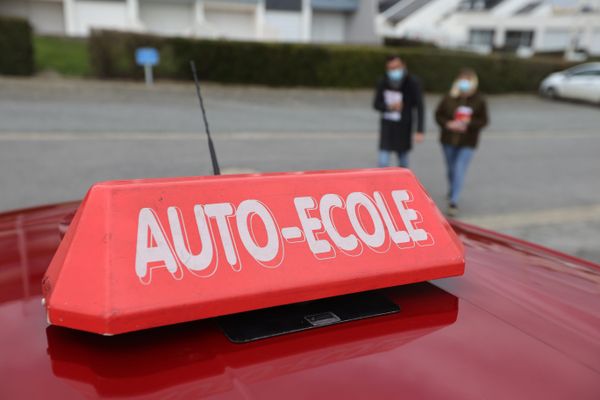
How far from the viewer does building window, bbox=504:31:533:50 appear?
52750 mm

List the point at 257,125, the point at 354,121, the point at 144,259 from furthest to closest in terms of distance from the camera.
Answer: the point at 354,121, the point at 257,125, the point at 144,259

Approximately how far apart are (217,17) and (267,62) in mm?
19934

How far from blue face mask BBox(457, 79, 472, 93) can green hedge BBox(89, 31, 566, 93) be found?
36.8ft

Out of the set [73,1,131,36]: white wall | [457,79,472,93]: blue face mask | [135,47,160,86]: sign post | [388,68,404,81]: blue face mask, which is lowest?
[457,79,472,93]: blue face mask

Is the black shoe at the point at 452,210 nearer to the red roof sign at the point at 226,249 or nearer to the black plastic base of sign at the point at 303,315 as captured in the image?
the red roof sign at the point at 226,249

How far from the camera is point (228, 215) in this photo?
1.20 meters

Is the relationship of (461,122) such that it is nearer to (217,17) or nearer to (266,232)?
(266,232)

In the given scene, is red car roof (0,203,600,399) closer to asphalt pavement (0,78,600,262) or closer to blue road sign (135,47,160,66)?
asphalt pavement (0,78,600,262)

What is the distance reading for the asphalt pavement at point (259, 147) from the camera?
6.14m

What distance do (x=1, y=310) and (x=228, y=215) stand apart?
22.8 inches

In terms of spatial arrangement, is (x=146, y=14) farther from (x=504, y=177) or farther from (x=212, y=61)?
(x=504, y=177)

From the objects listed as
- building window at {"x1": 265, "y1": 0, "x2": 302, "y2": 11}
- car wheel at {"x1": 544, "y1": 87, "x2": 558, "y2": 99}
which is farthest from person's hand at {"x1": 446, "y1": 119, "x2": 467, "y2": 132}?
building window at {"x1": 265, "y1": 0, "x2": 302, "y2": 11}

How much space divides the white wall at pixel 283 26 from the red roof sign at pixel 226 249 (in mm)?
34733

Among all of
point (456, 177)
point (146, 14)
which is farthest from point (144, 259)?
point (146, 14)
